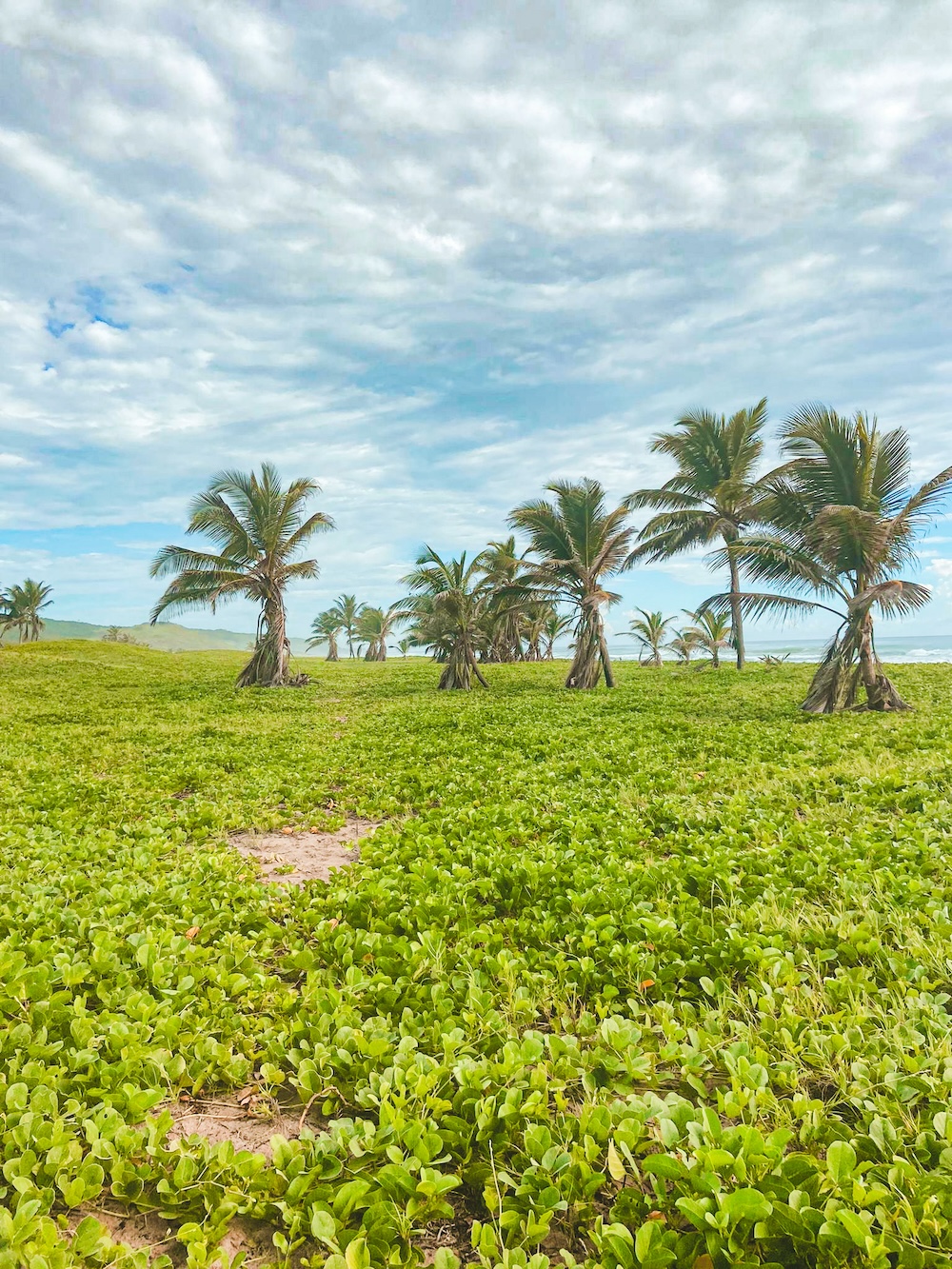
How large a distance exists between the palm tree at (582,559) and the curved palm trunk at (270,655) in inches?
389

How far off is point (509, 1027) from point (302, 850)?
4.27m

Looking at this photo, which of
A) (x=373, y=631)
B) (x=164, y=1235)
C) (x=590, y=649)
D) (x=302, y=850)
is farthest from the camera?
(x=373, y=631)

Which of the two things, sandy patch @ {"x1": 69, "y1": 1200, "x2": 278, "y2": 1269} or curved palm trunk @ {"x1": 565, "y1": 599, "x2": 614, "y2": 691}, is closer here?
sandy patch @ {"x1": 69, "y1": 1200, "x2": 278, "y2": 1269}

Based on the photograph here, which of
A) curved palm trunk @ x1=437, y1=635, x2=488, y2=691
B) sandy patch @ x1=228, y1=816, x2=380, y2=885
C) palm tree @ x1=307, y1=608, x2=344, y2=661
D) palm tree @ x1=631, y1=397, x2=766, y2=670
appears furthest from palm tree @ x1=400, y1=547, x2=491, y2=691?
palm tree @ x1=307, y1=608, x2=344, y2=661

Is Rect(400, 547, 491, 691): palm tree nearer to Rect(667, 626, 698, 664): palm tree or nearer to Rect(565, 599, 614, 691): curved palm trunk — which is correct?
Rect(565, 599, 614, 691): curved palm trunk

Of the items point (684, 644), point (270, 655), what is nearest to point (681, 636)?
point (684, 644)

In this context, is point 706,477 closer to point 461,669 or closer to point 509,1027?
point 461,669

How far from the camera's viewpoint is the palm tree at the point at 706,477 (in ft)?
82.1

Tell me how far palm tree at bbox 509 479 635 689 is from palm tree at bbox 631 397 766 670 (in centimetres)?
343

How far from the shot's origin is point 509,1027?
3.41 m

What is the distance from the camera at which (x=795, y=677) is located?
22.2 meters

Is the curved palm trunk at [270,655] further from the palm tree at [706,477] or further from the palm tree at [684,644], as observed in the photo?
the palm tree at [684,644]

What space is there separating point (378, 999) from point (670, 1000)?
5.55ft

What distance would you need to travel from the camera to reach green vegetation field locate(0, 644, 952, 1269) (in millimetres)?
2277
